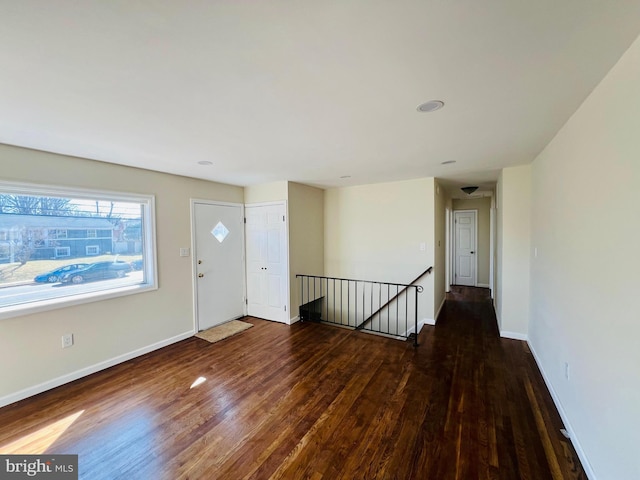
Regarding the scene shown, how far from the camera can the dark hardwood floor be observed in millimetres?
1742

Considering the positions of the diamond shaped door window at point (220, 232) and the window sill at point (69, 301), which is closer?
the window sill at point (69, 301)

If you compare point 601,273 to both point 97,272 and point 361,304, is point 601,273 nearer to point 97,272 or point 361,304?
point 361,304

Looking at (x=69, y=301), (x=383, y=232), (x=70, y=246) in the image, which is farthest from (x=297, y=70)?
(x=383, y=232)

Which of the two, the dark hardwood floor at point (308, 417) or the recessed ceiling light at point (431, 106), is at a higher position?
the recessed ceiling light at point (431, 106)

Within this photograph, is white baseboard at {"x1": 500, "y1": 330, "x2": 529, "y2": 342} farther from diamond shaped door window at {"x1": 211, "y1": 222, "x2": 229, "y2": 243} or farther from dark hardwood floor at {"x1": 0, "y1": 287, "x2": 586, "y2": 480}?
diamond shaped door window at {"x1": 211, "y1": 222, "x2": 229, "y2": 243}

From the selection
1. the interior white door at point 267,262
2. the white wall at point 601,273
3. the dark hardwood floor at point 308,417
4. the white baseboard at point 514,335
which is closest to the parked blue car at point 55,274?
the dark hardwood floor at point 308,417

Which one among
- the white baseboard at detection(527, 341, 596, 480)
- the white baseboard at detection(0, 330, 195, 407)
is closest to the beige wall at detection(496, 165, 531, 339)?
the white baseboard at detection(527, 341, 596, 480)

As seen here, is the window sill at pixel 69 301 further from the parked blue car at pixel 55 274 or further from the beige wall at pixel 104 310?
the parked blue car at pixel 55 274

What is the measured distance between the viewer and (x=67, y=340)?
281cm

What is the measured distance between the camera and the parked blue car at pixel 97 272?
2.95 meters

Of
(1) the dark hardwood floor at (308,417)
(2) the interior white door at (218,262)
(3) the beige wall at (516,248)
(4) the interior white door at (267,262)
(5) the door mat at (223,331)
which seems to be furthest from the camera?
(4) the interior white door at (267,262)

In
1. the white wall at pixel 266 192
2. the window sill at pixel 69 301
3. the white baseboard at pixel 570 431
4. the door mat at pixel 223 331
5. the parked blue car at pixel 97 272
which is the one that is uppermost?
the white wall at pixel 266 192

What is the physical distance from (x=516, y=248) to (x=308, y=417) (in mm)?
3434

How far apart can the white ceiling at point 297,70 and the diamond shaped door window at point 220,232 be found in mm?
1891
